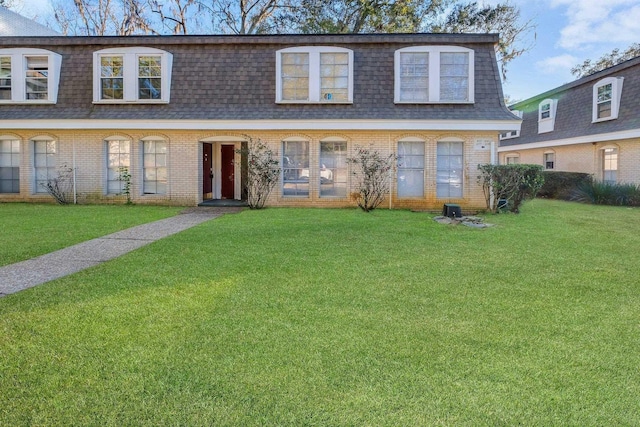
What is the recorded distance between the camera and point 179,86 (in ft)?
45.1

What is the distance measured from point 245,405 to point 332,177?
1147 centimetres

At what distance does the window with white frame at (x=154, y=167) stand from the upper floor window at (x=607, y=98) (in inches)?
673

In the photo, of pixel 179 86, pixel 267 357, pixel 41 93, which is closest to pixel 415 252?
pixel 267 357

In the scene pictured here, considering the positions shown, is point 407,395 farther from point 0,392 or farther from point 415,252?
point 415,252

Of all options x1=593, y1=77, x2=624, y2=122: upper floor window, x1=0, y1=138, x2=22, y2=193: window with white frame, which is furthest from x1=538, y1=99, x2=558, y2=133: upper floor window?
x1=0, y1=138, x2=22, y2=193: window with white frame

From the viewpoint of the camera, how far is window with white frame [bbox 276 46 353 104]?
13375 mm

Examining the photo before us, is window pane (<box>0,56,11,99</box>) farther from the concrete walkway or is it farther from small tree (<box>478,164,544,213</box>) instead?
small tree (<box>478,164,544,213</box>)

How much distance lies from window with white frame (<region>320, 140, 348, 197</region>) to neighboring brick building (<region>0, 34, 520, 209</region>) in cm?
4

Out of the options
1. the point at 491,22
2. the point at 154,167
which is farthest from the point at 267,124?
the point at 491,22

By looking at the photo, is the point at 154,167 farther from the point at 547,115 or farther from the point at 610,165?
the point at 547,115

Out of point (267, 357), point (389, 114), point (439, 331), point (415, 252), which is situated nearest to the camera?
point (267, 357)

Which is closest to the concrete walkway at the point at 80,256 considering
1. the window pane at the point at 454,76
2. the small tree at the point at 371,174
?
the small tree at the point at 371,174

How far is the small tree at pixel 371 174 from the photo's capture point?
13.2 m

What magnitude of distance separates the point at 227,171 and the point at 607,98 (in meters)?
15.5
